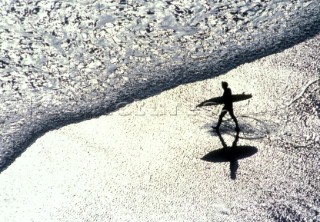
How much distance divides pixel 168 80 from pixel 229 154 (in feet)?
2.59

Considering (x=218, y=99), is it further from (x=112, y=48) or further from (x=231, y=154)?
(x=112, y=48)

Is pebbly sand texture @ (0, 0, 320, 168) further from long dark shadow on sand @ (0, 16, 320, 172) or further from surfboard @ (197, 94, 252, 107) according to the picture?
surfboard @ (197, 94, 252, 107)

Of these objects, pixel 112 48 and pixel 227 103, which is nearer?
pixel 227 103

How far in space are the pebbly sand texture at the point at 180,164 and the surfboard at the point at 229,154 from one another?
28mm

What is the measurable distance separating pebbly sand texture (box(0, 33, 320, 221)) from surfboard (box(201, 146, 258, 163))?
0.09 ft

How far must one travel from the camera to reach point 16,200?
2484 mm

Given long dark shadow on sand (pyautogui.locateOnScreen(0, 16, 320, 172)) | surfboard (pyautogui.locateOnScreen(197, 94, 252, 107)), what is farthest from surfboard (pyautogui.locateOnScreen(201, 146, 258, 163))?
long dark shadow on sand (pyautogui.locateOnScreen(0, 16, 320, 172))

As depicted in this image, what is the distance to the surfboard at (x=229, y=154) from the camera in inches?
101

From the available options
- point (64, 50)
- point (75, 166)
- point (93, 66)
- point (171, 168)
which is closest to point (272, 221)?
point (171, 168)

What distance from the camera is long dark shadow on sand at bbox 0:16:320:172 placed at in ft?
9.45

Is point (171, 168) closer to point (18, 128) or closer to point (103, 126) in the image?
point (103, 126)

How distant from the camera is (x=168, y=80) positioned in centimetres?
318

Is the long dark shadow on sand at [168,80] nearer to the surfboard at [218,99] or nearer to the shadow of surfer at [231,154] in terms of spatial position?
the surfboard at [218,99]

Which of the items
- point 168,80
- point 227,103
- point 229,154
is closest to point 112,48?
point 168,80
